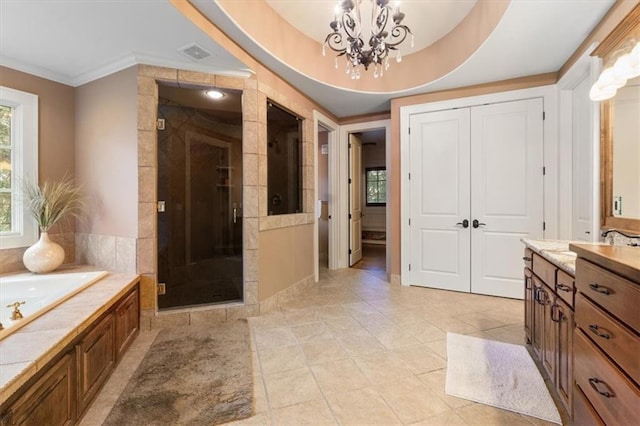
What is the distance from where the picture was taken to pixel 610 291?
3.36 feet

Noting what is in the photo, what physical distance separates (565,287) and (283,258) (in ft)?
8.48

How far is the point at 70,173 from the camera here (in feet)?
9.47

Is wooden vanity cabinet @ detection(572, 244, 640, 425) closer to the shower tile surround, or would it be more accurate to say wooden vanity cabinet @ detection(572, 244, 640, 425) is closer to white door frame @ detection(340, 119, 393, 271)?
the shower tile surround

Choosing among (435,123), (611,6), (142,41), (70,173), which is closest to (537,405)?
(611,6)

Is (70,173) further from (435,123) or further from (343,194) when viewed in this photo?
(435,123)

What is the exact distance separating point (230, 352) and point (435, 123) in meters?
3.57

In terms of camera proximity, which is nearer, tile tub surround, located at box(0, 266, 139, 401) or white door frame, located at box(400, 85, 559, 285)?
tile tub surround, located at box(0, 266, 139, 401)

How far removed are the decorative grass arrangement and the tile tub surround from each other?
3.27ft

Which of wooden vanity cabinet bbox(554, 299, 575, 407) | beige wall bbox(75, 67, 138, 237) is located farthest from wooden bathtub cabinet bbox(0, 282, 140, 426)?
wooden vanity cabinet bbox(554, 299, 575, 407)

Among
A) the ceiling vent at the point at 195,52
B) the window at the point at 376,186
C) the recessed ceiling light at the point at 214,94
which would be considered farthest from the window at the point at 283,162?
the window at the point at 376,186

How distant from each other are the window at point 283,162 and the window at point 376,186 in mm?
4827

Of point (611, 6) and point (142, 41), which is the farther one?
point (142, 41)

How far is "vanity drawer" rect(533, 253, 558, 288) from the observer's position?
162 centimetres

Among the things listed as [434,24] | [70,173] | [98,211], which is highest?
[434,24]
